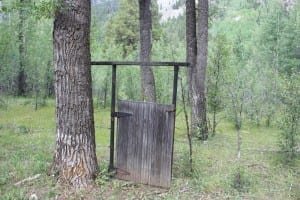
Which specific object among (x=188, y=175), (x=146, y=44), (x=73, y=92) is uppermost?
(x=146, y=44)

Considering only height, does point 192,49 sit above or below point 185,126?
above

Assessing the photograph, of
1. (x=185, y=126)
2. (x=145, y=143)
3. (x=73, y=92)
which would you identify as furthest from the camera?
(x=185, y=126)

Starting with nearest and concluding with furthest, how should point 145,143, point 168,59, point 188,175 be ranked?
point 145,143 → point 188,175 → point 168,59

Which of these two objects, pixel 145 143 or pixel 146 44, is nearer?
pixel 145 143

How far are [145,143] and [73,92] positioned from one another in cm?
135

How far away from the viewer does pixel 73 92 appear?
18.4ft

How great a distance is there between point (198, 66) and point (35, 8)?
563cm

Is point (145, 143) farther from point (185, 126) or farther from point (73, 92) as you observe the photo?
point (185, 126)

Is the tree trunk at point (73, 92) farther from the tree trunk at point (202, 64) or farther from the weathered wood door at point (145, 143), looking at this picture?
the tree trunk at point (202, 64)

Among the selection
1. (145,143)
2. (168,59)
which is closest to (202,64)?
(145,143)

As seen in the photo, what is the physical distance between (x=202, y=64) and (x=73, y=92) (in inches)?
207

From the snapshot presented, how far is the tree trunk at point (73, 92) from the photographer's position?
5.60 metres

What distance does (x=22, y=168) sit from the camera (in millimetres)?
6543

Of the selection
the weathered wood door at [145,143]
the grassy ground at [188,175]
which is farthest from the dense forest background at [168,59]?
the weathered wood door at [145,143]
